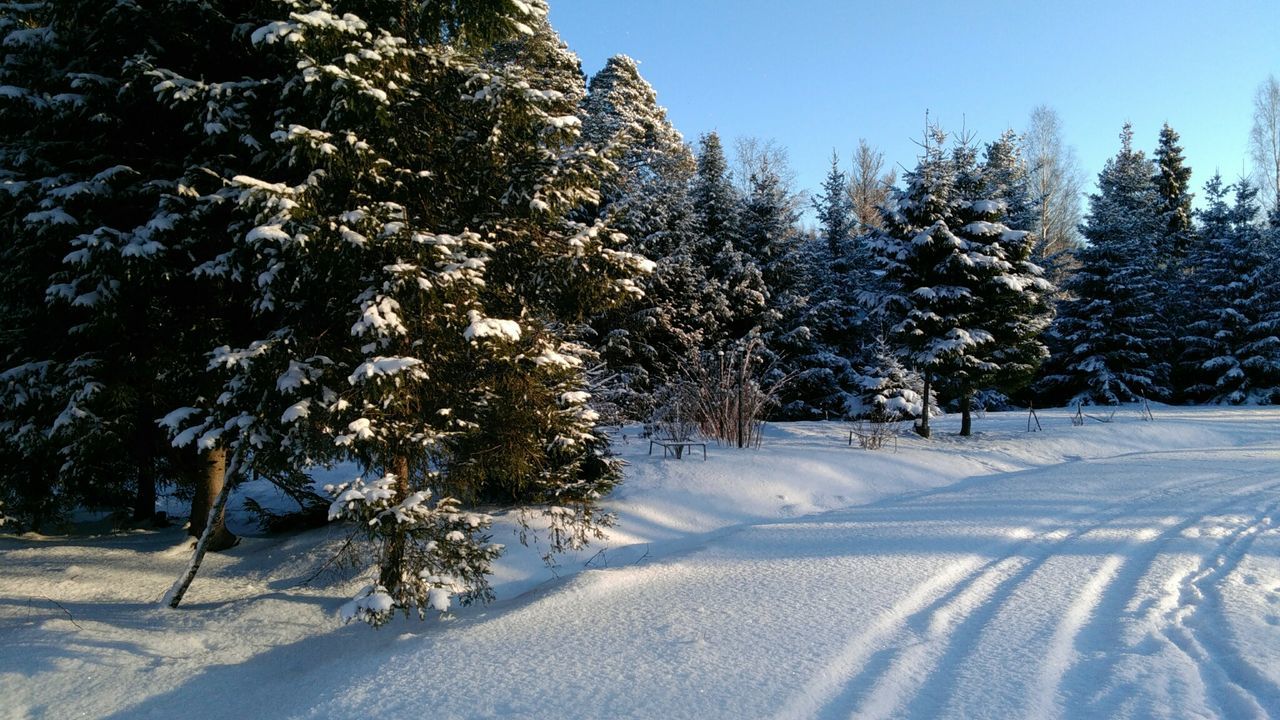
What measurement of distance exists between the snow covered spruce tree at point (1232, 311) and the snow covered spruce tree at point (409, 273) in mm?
28640

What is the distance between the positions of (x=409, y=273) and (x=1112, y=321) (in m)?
28.4

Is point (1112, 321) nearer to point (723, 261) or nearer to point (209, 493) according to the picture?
point (723, 261)

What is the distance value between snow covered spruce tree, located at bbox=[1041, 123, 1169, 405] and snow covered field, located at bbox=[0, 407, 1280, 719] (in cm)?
1895

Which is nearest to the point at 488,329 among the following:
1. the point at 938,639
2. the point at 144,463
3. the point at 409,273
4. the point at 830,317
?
the point at 409,273

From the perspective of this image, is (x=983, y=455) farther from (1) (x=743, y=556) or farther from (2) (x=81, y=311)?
(2) (x=81, y=311)

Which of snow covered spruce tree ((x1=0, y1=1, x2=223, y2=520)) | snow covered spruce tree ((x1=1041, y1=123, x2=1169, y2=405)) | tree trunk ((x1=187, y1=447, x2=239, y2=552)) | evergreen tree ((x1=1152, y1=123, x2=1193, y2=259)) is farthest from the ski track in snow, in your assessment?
evergreen tree ((x1=1152, y1=123, x2=1193, y2=259))

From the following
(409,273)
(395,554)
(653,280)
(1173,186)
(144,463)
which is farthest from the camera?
(1173,186)

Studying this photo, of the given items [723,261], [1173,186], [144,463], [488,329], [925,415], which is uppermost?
[1173,186]

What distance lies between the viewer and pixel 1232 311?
25312 millimetres

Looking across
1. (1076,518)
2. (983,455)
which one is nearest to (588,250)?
(1076,518)

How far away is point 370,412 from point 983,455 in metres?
12.0

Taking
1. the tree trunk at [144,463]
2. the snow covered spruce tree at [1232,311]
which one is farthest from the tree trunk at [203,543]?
the snow covered spruce tree at [1232,311]

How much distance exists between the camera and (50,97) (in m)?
5.87

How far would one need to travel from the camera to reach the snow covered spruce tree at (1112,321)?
1001 inches
